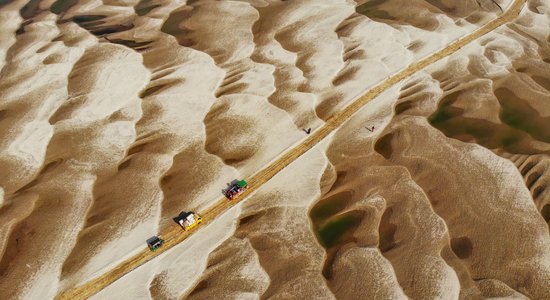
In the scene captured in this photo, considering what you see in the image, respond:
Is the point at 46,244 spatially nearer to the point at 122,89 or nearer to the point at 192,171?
the point at 192,171

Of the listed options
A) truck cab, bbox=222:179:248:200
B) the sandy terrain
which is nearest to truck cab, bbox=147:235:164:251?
the sandy terrain

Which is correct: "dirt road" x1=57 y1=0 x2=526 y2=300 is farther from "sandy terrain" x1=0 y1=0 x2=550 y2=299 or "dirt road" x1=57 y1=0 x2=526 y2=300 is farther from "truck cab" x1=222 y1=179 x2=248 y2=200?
"sandy terrain" x1=0 y1=0 x2=550 y2=299

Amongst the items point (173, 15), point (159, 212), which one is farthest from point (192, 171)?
point (173, 15)

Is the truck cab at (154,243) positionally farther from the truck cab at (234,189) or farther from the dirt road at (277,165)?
the truck cab at (234,189)

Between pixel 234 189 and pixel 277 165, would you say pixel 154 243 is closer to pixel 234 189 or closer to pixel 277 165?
pixel 234 189

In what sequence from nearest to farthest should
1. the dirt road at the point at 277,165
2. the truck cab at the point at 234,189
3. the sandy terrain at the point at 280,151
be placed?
the dirt road at the point at 277,165, the sandy terrain at the point at 280,151, the truck cab at the point at 234,189

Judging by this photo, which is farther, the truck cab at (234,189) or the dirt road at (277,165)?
the truck cab at (234,189)

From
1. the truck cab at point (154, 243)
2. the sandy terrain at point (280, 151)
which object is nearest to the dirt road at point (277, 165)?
the truck cab at point (154, 243)
